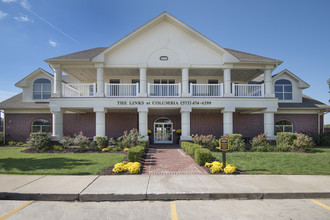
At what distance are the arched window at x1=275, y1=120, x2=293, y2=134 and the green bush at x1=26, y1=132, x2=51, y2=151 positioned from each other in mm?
20624

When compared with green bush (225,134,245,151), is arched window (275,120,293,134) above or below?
above

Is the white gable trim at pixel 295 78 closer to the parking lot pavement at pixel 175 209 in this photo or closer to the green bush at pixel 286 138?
the green bush at pixel 286 138

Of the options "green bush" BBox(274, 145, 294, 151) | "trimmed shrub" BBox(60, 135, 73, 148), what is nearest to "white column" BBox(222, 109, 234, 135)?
"green bush" BBox(274, 145, 294, 151)

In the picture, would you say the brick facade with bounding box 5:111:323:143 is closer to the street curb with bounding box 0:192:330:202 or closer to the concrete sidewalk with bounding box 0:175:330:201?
the concrete sidewalk with bounding box 0:175:330:201

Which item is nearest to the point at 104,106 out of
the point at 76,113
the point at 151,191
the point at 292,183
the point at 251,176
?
the point at 76,113

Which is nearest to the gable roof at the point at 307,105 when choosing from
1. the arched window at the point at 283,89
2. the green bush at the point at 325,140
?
the arched window at the point at 283,89

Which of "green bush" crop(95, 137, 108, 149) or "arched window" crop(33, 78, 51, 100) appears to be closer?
"green bush" crop(95, 137, 108, 149)

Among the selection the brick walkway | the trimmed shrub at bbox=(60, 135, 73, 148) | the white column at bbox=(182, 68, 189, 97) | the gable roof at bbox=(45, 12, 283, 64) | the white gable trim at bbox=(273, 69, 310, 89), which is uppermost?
the gable roof at bbox=(45, 12, 283, 64)

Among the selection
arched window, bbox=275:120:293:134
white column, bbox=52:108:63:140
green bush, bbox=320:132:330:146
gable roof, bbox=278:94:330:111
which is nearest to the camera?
white column, bbox=52:108:63:140

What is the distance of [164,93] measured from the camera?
56.4ft

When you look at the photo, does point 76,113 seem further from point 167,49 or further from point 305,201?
point 305,201

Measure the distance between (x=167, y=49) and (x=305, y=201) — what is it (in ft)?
43.3

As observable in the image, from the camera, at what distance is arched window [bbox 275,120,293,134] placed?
18.2 metres

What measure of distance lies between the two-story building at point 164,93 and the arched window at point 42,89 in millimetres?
104
